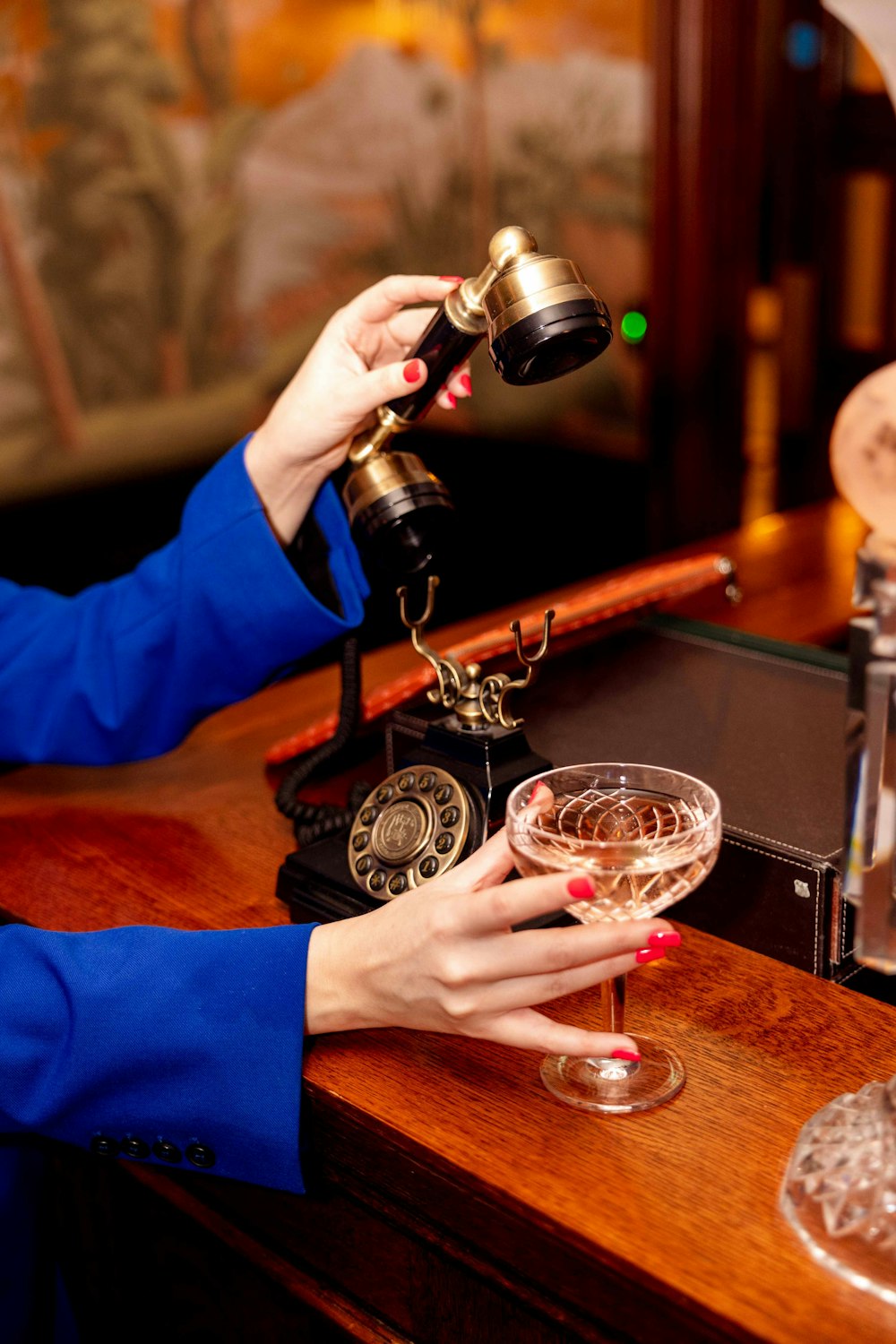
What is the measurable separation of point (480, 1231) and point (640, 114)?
4282 millimetres

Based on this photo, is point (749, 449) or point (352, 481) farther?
point (749, 449)

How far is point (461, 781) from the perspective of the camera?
106cm

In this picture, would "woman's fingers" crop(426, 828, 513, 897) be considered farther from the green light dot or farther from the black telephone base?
the green light dot

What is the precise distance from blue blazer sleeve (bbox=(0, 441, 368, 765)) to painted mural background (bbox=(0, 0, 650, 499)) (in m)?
2.19

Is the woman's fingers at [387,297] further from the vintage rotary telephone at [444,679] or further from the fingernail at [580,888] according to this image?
the fingernail at [580,888]

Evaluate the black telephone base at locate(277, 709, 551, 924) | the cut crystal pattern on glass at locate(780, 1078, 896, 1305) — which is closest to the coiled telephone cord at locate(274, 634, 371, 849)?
the black telephone base at locate(277, 709, 551, 924)

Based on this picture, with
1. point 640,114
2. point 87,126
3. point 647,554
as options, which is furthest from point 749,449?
point 87,126

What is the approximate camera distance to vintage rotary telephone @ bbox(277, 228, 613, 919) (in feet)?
3.34

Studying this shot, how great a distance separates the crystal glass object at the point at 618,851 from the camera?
0.83 m

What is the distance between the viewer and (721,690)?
4.63 feet

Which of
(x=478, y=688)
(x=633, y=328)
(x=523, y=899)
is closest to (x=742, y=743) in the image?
(x=478, y=688)

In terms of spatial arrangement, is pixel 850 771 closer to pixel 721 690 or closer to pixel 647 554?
pixel 721 690

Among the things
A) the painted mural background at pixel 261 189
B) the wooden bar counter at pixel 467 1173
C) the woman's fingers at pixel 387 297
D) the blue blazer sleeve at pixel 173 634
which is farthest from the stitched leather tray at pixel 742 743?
the painted mural background at pixel 261 189

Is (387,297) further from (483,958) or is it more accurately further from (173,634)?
(483,958)
